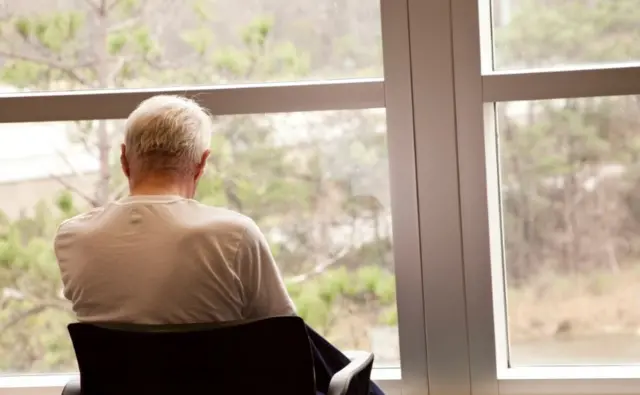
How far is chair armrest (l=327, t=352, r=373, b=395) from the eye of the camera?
1.89 meters

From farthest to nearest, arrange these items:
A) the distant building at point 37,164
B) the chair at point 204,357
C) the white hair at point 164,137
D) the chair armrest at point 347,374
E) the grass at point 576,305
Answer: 1. the distant building at point 37,164
2. the grass at point 576,305
3. the white hair at point 164,137
4. the chair armrest at point 347,374
5. the chair at point 204,357

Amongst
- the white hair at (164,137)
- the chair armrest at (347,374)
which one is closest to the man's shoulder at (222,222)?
the white hair at (164,137)

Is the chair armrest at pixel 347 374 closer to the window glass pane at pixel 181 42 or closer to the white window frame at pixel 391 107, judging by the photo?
the white window frame at pixel 391 107

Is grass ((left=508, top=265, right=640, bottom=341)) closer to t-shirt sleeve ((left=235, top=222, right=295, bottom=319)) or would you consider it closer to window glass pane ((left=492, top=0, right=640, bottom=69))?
window glass pane ((left=492, top=0, right=640, bottom=69))

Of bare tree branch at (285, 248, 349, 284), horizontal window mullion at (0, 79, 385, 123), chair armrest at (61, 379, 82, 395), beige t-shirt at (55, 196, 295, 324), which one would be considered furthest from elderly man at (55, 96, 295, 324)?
bare tree branch at (285, 248, 349, 284)

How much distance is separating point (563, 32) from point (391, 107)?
507 millimetres

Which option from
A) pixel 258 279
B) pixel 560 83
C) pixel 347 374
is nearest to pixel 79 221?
pixel 258 279

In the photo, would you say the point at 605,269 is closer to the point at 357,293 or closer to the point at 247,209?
the point at 357,293

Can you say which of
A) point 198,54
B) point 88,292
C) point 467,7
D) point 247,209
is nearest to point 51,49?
point 198,54

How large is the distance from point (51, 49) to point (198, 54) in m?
0.45

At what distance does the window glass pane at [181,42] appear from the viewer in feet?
8.88

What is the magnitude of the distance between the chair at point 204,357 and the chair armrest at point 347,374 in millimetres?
121

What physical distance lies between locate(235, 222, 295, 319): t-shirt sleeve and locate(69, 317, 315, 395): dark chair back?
291mm

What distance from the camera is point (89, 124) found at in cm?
282
